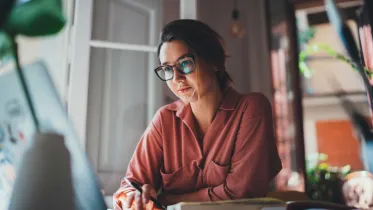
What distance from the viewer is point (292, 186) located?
1.18 metres

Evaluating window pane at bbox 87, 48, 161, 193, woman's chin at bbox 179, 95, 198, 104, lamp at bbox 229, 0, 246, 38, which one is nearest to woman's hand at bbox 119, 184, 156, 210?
window pane at bbox 87, 48, 161, 193

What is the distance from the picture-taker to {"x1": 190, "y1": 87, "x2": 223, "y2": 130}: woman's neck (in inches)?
32.4

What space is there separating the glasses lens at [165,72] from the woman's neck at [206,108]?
0.08 m

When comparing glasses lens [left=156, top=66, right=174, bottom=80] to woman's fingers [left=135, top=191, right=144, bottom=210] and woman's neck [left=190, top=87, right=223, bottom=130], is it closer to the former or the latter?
woman's neck [left=190, top=87, right=223, bottom=130]

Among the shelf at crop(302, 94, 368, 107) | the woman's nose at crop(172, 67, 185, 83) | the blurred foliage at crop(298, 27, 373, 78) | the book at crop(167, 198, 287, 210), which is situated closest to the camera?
the book at crop(167, 198, 287, 210)

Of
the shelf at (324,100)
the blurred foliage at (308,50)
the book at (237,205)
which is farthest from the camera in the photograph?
the blurred foliage at (308,50)

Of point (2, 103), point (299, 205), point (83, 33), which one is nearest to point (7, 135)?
point (2, 103)

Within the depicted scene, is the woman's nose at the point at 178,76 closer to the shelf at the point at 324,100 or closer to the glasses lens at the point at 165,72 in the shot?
the glasses lens at the point at 165,72

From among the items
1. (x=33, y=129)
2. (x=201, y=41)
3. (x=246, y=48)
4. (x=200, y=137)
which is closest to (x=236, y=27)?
(x=246, y=48)

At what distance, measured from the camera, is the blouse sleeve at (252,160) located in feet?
Answer: 2.36

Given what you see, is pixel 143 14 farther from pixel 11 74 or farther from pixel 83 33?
pixel 11 74

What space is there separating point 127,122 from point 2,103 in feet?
0.92

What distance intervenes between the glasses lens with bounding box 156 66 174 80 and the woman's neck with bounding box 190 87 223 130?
0.08 metres

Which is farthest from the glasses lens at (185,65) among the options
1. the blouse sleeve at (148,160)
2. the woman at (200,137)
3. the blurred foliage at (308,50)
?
the blurred foliage at (308,50)
